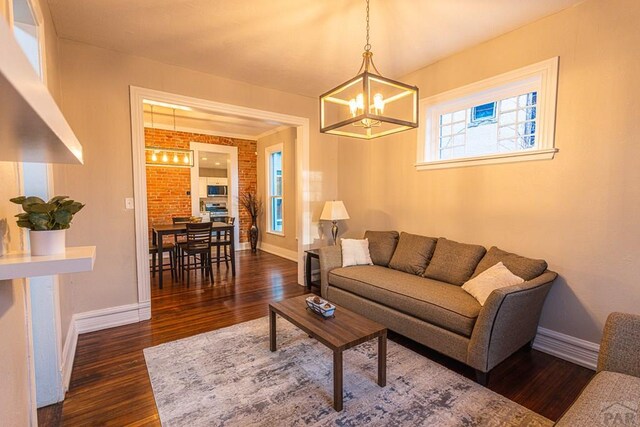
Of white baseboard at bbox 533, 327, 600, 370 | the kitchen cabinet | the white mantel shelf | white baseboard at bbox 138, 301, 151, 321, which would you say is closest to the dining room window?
the kitchen cabinet

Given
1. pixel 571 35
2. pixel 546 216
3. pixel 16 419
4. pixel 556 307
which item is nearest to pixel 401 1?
pixel 571 35

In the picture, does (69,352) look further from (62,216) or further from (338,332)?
(338,332)

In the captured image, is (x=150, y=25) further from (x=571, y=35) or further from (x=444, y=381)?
(x=444, y=381)

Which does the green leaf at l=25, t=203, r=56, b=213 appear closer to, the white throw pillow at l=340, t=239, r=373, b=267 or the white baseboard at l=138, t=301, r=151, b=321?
the white baseboard at l=138, t=301, r=151, b=321

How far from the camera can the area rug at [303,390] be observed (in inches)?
71.1

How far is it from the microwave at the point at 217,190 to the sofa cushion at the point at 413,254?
4807 mm

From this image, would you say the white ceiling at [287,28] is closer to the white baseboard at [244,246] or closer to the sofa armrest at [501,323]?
the sofa armrest at [501,323]

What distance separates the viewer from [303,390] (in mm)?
2059

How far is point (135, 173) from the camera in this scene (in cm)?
319

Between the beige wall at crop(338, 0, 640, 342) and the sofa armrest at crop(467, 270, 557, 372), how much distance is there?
455 mm

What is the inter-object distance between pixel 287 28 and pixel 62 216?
2.35m

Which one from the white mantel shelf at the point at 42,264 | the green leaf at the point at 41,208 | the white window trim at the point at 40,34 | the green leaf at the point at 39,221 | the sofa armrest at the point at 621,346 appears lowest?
the sofa armrest at the point at 621,346

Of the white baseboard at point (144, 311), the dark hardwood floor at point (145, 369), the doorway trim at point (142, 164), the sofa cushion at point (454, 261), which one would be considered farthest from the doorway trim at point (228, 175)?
the sofa cushion at point (454, 261)

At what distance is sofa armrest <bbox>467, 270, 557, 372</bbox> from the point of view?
6.68ft
